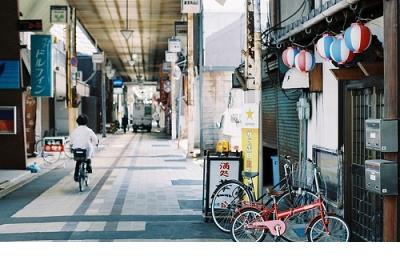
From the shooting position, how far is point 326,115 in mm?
9312

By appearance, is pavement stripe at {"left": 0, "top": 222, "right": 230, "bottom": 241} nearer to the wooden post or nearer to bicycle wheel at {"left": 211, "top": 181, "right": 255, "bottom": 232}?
bicycle wheel at {"left": 211, "top": 181, "right": 255, "bottom": 232}

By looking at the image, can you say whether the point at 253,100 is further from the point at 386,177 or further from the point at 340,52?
the point at 386,177

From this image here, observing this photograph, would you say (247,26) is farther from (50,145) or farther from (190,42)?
(190,42)

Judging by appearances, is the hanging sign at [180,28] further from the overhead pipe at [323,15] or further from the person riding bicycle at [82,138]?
the overhead pipe at [323,15]

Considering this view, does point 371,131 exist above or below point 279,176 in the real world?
above

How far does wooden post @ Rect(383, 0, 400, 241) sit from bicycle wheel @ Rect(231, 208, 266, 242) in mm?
2563

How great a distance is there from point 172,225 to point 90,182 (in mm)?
6569

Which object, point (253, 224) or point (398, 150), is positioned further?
point (253, 224)

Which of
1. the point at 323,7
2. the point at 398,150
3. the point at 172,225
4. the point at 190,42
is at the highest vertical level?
the point at 190,42

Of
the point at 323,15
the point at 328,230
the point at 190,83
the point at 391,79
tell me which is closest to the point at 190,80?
the point at 190,83

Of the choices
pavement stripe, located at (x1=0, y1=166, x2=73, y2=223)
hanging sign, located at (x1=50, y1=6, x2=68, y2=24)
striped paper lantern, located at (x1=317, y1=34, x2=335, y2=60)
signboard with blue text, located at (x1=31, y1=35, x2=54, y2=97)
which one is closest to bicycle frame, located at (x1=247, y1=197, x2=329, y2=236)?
striped paper lantern, located at (x1=317, y1=34, x2=335, y2=60)

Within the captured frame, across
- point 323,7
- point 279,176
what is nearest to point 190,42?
point 279,176

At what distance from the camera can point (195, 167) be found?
19.8 m

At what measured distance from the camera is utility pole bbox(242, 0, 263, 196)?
9.89 meters
